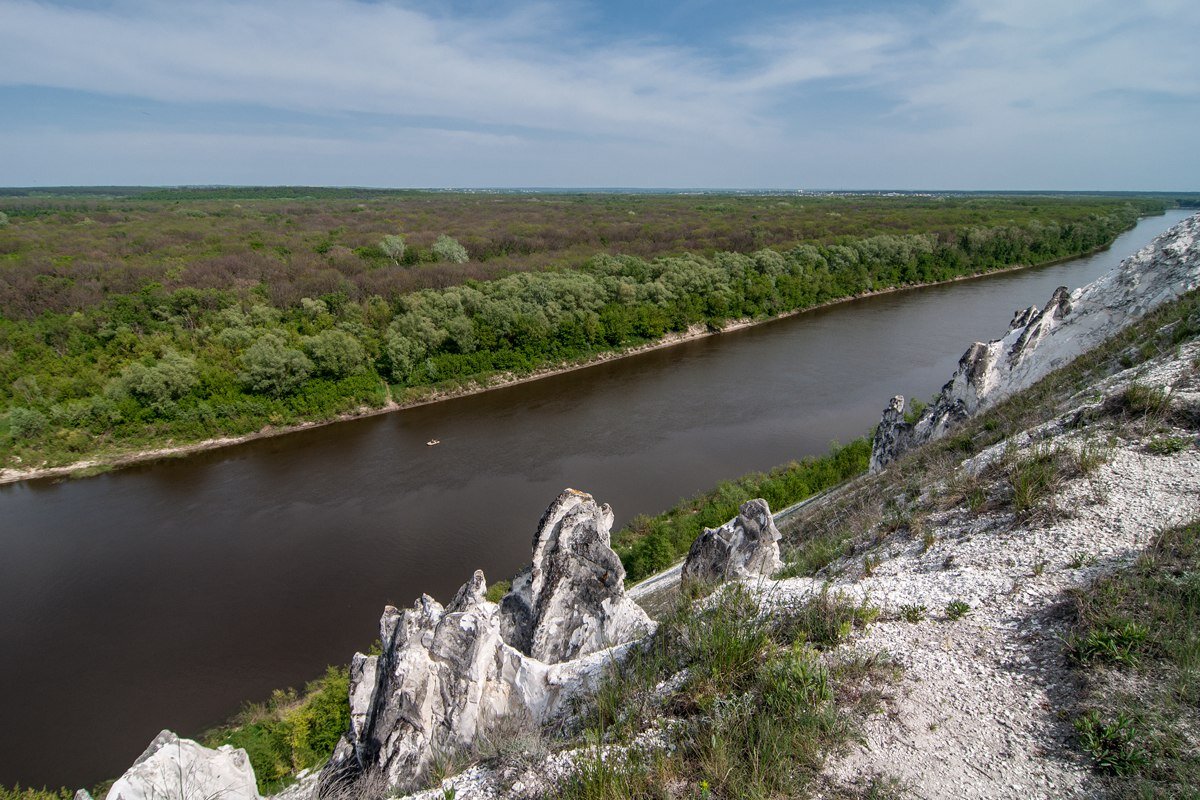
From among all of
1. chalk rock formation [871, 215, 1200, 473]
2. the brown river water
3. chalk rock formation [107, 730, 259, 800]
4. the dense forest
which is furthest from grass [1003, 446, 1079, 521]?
the dense forest

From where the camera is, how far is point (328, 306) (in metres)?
32.5

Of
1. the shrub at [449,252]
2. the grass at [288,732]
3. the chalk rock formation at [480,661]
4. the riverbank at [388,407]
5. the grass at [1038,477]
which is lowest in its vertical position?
the grass at [288,732]

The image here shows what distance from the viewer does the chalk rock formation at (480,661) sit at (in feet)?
18.7

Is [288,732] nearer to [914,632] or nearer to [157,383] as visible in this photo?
[914,632]

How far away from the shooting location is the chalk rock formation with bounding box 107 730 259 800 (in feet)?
17.8

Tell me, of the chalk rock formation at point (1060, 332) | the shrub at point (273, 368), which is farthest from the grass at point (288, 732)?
the shrub at point (273, 368)

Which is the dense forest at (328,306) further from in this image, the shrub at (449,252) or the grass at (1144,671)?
the grass at (1144,671)

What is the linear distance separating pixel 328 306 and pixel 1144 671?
34.8 meters

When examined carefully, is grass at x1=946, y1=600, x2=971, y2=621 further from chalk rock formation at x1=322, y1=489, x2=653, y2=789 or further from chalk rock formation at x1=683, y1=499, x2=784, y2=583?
chalk rock formation at x1=683, y1=499, x2=784, y2=583

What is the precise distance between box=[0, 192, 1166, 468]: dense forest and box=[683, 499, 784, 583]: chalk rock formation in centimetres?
2229

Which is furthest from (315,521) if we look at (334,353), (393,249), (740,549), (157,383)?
(393,249)

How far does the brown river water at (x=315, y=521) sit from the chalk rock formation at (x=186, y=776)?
7526 mm

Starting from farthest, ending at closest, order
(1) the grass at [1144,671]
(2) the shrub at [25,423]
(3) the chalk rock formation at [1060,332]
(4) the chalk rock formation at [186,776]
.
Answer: (2) the shrub at [25,423] → (3) the chalk rock formation at [1060,332] → (4) the chalk rock formation at [186,776] → (1) the grass at [1144,671]

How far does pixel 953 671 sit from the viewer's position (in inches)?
166
